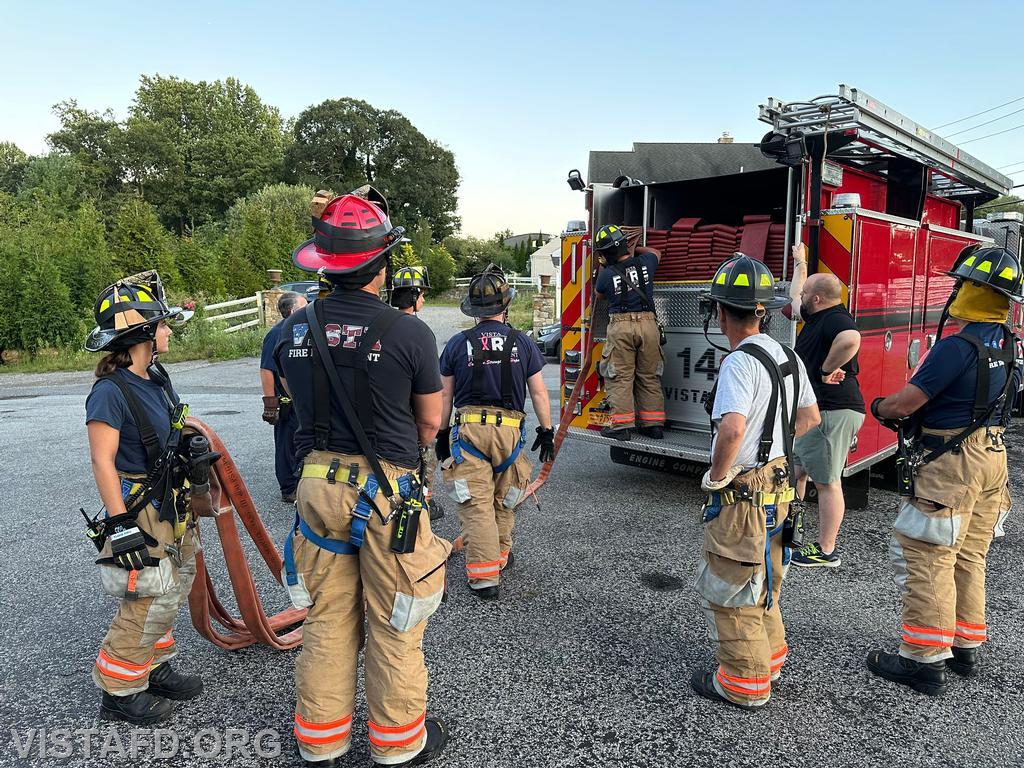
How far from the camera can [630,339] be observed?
5.83 metres

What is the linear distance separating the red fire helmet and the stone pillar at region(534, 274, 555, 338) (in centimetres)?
1864

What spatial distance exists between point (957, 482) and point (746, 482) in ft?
3.53

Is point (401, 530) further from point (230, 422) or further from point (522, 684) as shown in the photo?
point (230, 422)

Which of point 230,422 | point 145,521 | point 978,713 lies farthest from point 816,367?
point 230,422

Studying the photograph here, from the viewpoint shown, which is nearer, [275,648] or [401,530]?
[401,530]

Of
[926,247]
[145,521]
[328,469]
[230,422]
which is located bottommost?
[230,422]

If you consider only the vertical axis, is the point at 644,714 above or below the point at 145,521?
below

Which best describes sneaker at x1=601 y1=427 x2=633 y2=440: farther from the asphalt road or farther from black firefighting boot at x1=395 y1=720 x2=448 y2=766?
black firefighting boot at x1=395 y1=720 x2=448 y2=766

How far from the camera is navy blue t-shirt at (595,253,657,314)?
19.0ft

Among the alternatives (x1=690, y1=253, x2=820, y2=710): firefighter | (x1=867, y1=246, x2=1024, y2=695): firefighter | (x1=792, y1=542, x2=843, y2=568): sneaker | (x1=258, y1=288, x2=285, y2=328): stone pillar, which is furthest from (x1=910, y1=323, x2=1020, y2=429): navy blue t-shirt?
(x1=258, y1=288, x2=285, y2=328): stone pillar

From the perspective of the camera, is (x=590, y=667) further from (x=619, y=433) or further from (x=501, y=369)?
(x=619, y=433)

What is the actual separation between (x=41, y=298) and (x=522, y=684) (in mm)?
18800

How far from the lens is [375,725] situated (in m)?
2.47

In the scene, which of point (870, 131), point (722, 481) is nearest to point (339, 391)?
point (722, 481)
